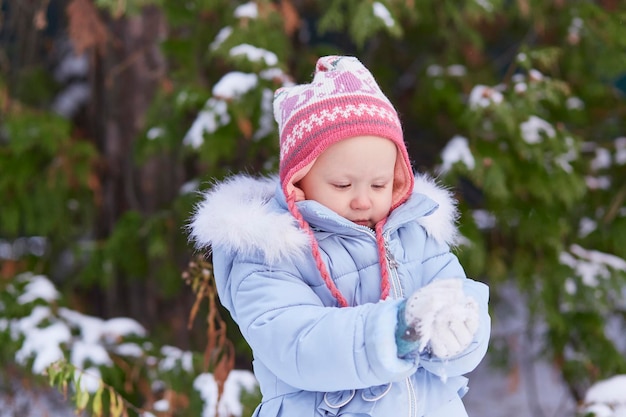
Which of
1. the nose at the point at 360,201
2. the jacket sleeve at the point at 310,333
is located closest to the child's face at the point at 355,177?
the nose at the point at 360,201

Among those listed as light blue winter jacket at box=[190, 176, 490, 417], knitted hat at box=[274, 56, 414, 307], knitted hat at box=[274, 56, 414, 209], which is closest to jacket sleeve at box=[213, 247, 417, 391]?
light blue winter jacket at box=[190, 176, 490, 417]

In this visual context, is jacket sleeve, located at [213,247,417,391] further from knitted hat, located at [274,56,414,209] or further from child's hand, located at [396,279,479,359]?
knitted hat, located at [274,56,414,209]

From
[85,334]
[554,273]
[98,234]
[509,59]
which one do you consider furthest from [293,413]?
[509,59]

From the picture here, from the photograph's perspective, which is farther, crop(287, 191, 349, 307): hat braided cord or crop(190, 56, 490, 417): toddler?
crop(287, 191, 349, 307): hat braided cord

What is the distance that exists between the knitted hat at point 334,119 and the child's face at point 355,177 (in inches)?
0.9

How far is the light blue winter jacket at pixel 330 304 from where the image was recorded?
62.7 inches

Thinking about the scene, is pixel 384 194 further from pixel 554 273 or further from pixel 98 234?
pixel 98 234

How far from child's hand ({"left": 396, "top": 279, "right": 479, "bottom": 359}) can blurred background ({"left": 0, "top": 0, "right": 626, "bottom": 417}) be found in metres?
1.30

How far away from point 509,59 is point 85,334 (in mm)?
2936

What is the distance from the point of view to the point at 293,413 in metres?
1.78

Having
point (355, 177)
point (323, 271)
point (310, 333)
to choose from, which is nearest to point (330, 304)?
point (323, 271)

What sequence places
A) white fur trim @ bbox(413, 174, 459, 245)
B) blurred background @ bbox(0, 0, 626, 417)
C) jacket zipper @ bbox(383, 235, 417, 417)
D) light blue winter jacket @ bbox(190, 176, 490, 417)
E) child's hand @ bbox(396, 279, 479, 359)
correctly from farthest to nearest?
blurred background @ bbox(0, 0, 626, 417) < white fur trim @ bbox(413, 174, 459, 245) < jacket zipper @ bbox(383, 235, 417, 417) < light blue winter jacket @ bbox(190, 176, 490, 417) < child's hand @ bbox(396, 279, 479, 359)

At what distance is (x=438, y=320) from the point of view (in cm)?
148

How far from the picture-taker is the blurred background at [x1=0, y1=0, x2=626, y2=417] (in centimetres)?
339
